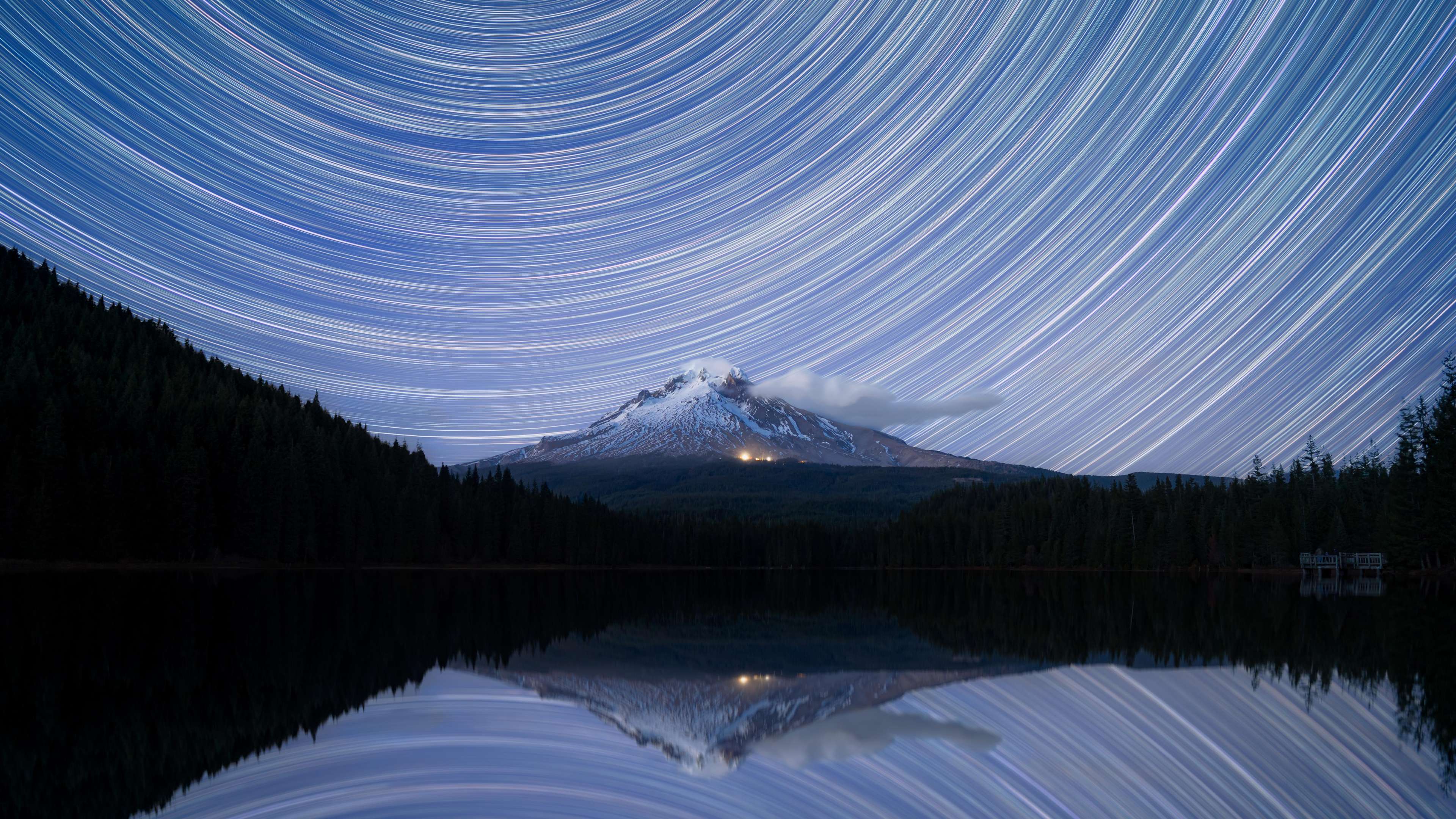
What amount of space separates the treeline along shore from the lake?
5229 centimetres

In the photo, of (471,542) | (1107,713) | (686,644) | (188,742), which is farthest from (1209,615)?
(471,542)

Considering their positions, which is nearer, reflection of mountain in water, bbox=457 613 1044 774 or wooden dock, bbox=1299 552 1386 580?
reflection of mountain in water, bbox=457 613 1044 774

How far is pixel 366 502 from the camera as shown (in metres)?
97.7

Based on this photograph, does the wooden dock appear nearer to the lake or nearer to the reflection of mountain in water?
the lake

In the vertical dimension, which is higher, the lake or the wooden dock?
the wooden dock

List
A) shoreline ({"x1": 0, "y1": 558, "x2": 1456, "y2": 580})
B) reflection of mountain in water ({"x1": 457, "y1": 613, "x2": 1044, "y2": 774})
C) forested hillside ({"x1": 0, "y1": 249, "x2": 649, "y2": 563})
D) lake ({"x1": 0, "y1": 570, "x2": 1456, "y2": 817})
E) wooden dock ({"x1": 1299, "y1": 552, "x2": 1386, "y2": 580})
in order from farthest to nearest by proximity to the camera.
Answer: wooden dock ({"x1": 1299, "y1": 552, "x2": 1386, "y2": 580}) → forested hillside ({"x1": 0, "y1": 249, "x2": 649, "y2": 563}) → shoreline ({"x1": 0, "y1": 558, "x2": 1456, "y2": 580}) → reflection of mountain in water ({"x1": 457, "y1": 613, "x2": 1044, "y2": 774}) → lake ({"x1": 0, "y1": 570, "x2": 1456, "y2": 817})

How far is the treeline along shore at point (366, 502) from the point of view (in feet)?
252

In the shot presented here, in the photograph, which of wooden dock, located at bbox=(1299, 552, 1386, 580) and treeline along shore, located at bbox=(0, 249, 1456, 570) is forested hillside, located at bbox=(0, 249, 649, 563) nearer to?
treeline along shore, located at bbox=(0, 249, 1456, 570)

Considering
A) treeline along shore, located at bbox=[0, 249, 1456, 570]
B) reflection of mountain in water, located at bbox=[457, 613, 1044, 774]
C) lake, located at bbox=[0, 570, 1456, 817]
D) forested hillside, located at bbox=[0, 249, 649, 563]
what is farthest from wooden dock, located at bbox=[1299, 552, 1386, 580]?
forested hillside, located at bbox=[0, 249, 649, 563]

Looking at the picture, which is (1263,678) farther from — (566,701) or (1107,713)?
(566,701)

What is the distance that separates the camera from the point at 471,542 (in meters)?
111

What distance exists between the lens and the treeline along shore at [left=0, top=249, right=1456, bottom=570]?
3022 inches

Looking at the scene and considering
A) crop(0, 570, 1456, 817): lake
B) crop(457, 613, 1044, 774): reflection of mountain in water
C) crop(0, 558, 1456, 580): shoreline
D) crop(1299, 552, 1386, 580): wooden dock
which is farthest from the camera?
crop(1299, 552, 1386, 580): wooden dock

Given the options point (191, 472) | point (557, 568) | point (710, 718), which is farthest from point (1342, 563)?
point (191, 472)
